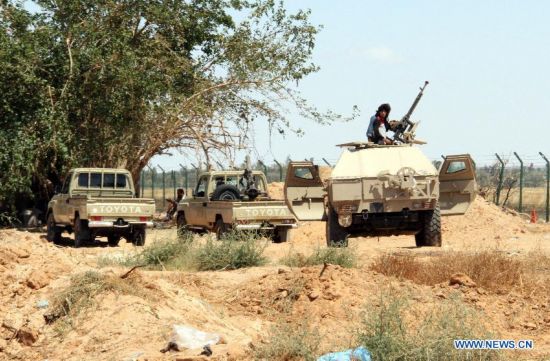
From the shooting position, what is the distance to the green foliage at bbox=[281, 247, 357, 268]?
15383mm

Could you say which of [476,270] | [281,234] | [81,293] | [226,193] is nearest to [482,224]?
[281,234]

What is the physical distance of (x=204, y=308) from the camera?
39.3ft

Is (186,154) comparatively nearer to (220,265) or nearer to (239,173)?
(239,173)

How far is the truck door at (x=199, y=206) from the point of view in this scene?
24688mm

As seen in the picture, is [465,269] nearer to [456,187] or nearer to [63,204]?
[456,187]

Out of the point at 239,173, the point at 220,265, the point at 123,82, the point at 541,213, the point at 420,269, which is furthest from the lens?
the point at 541,213

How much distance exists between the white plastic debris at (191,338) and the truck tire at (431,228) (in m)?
10.4

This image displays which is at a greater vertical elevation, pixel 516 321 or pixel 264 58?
pixel 264 58

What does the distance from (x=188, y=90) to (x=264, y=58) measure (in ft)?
8.51

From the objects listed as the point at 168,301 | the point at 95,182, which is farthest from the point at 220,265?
the point at 95,182

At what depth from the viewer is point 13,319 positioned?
11.8 m

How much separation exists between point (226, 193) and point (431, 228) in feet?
18.7

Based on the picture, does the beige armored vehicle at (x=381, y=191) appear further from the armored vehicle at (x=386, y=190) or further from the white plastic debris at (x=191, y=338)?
the white plastic debris at (x=191, y=338)

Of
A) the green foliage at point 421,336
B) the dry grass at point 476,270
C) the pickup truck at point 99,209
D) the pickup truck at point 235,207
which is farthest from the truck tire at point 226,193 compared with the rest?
the green foliage at point 421,336
